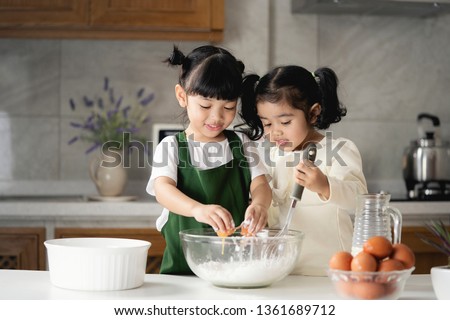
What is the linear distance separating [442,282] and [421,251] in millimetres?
1678

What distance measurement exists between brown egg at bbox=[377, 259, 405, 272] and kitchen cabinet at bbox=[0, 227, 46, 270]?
1764 millimetres

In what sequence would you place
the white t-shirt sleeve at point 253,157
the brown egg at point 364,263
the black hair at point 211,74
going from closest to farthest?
the brown egg at point 364,263
the black hair at point 211,74
the white t-shirt sleeve at point 253,157

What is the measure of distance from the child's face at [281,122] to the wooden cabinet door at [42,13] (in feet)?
4.38

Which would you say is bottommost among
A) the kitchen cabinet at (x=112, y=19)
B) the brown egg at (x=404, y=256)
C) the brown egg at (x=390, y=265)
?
the brown egg at (x=390, y=265)

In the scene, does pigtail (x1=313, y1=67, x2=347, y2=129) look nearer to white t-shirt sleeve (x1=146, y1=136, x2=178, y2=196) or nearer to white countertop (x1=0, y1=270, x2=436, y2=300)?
white t-shirt sleeve (x1=146, y1=136, x2=178, y2=196)

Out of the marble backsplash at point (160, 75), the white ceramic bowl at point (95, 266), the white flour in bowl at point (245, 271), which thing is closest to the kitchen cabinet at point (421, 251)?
the marble backsplash at point (160, 75)

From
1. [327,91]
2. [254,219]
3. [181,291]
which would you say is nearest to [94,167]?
[327,91]

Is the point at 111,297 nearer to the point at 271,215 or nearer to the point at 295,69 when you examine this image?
the point at 271,215

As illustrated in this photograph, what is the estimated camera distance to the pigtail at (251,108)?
5.60ft

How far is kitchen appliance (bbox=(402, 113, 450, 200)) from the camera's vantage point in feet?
9.97

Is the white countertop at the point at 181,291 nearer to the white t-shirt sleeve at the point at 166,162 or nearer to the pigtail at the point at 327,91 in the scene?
the white t-shirt sleeve at the point at 166,162

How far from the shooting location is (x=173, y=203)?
151 cm

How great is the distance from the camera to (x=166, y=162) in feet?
5.32

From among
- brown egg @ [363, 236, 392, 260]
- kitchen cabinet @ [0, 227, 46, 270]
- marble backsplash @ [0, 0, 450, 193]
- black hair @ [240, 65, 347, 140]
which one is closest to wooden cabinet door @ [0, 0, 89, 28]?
marble backsplash @ [0, 0, 450, 193]
